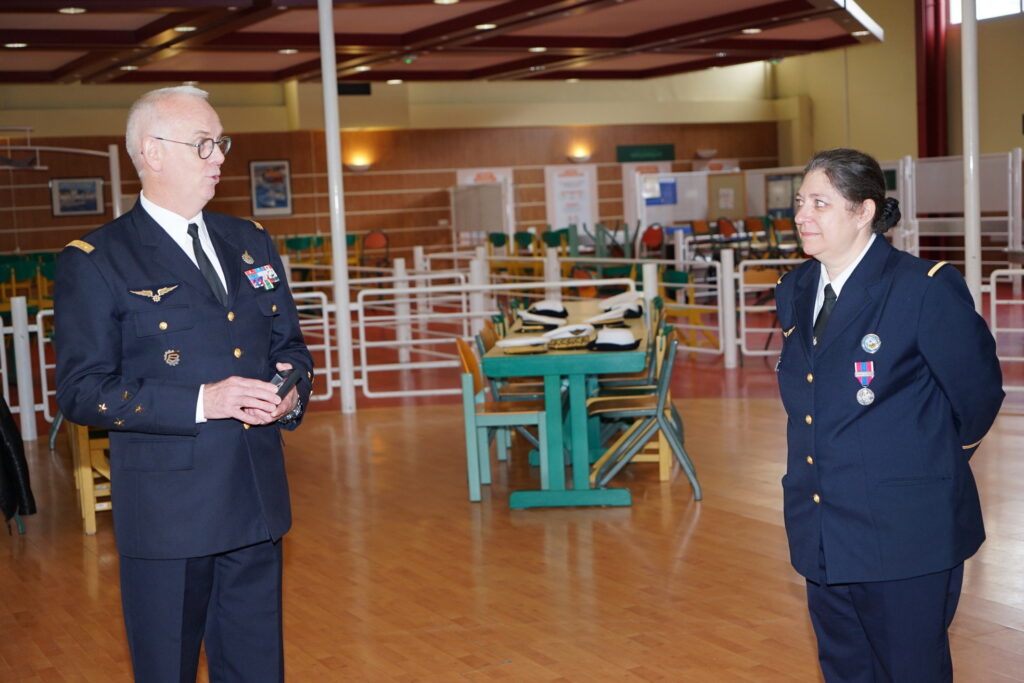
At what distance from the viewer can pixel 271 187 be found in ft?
64.9

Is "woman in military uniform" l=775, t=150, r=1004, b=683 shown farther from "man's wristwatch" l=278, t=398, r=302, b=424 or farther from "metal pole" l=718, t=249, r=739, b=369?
"metal pole" l=718, t=249, r=739, b=369

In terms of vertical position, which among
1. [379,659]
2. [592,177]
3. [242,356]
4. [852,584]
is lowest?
[379,659]

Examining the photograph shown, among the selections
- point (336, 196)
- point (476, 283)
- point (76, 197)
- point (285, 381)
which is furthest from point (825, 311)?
point (76, 197)

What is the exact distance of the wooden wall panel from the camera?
59.9 ft

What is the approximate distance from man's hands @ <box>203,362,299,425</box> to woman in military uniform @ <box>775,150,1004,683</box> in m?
1.08

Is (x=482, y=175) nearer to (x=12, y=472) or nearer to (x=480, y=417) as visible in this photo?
(x=480, y=417)

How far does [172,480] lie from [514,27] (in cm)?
926

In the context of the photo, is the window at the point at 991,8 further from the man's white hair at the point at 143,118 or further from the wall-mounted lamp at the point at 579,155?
the man's white hair at the point at 143,118

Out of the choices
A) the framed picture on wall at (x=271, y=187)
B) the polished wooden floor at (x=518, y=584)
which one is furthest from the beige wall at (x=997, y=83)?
the polished wooden floor at (x=518, y=584)

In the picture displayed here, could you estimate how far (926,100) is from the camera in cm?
1841

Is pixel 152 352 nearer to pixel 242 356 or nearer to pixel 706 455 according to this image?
pixel 242 356

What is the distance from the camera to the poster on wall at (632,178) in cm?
2244

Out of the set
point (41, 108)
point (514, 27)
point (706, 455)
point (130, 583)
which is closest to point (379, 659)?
point (130, 583)

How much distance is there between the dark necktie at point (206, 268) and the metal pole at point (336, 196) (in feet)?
19.9
